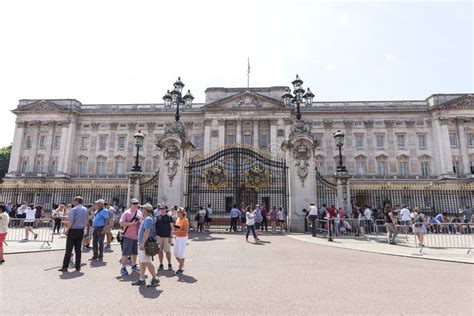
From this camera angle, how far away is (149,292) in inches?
218

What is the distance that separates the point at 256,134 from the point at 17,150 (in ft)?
137

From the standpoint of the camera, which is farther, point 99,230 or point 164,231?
point 99,230

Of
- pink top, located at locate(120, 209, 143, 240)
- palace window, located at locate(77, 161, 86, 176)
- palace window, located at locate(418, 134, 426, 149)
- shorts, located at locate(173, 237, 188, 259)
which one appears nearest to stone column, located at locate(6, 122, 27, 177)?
palace window, located at locate(77, 161, 86, 176)

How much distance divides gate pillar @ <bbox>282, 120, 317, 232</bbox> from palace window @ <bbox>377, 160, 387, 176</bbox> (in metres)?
35.7

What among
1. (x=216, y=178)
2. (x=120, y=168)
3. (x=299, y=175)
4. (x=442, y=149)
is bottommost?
(x=216, y=178)

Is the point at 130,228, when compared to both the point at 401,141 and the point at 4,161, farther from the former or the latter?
the point at 4,161

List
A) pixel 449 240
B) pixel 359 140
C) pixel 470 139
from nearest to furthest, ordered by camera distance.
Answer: pixel 449 240
pixel 470 139
pixel 359 140

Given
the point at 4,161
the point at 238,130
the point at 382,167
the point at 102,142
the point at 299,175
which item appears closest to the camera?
the point at 299,175

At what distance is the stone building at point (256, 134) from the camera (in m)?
46.3

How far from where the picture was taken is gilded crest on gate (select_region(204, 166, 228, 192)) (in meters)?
17.0

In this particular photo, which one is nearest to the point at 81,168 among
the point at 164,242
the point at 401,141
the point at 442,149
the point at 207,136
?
the point at 207,136

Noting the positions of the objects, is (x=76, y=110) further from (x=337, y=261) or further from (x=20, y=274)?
(x=337, y=261)

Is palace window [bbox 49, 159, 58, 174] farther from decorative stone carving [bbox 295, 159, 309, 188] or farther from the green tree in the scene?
decorative stone carving [bbox 295, 159, 309, 188]

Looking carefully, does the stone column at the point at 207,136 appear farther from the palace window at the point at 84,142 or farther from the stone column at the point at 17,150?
the stone column at the point at 17,150
